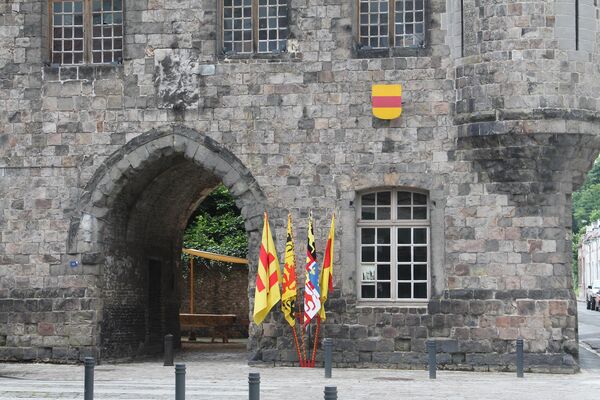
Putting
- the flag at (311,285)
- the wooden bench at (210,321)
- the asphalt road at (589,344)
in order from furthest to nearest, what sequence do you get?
the wooden bench at (210,321)
the asphalt road at (589,344)
the flag at (311,285)

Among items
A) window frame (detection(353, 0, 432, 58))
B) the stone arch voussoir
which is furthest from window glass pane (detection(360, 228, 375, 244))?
window frame (detection(353, 0, 432, 58))

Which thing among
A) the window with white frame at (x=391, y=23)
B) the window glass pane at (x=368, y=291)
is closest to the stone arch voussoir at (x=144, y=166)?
the window glass pane at (x=368, y=291)

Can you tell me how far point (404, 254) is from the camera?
25.2m

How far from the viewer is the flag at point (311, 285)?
24328 millimetres

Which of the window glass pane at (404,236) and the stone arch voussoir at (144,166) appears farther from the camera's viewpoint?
the stone arch voussoir at (144,166)

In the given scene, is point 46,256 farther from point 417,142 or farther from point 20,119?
point 417,142

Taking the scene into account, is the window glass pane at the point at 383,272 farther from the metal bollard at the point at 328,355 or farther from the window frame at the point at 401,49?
the window frame at the point at 401,49

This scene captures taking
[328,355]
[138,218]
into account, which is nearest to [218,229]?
[138,218]

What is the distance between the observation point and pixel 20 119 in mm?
26141

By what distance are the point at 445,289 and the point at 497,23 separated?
4581mm

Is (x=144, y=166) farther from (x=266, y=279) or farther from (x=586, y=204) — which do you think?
(x=586, y=204)

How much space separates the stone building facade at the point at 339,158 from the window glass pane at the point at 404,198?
39mm

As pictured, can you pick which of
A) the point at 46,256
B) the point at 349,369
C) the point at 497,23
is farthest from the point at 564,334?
the point at 46,256

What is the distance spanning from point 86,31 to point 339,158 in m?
5.29
